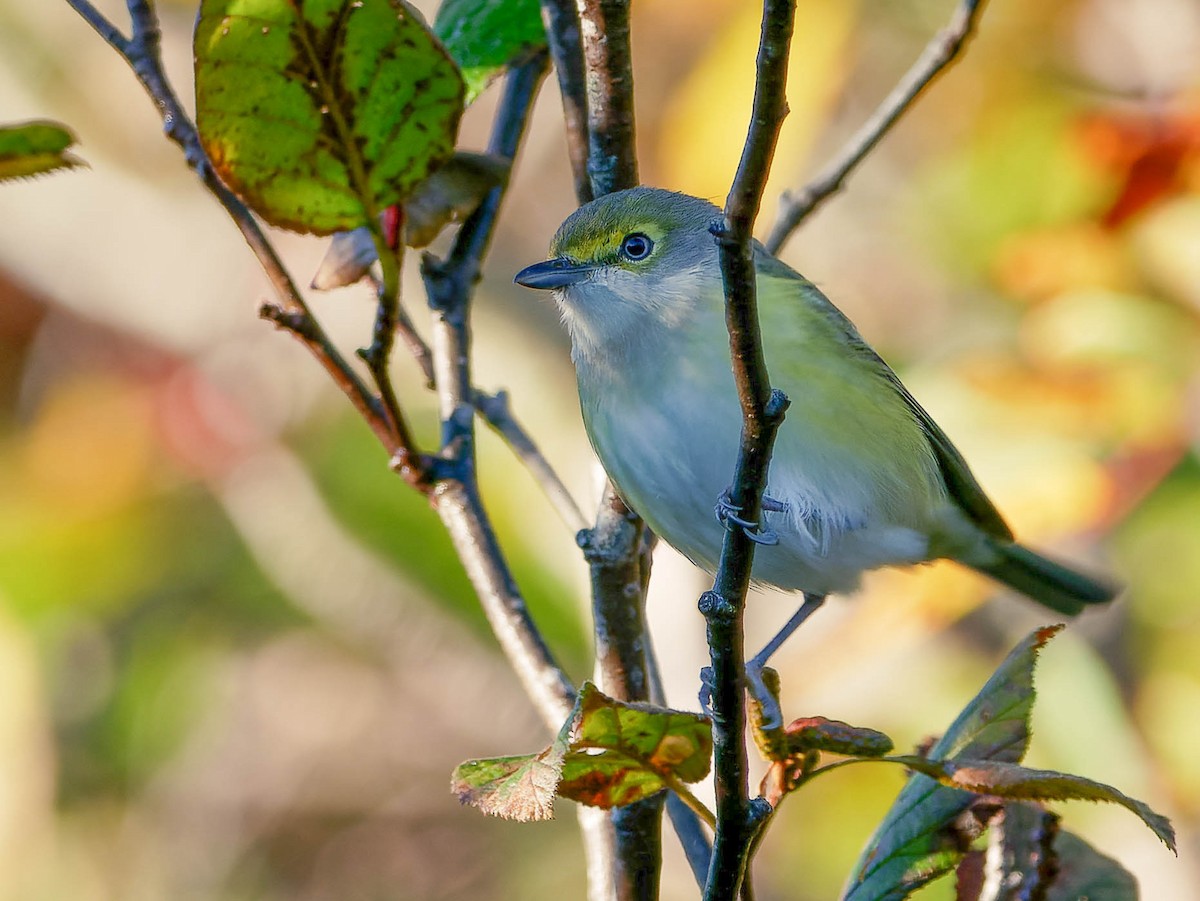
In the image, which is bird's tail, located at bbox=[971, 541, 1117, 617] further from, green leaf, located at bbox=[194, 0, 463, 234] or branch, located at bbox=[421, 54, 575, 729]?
green leaf, located at bbox=[194, 0, 463, 234]

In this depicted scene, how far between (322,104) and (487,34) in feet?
1.30

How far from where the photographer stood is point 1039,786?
3.79 ft

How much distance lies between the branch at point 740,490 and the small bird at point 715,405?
0.56 meters

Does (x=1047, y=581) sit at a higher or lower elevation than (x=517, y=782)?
higher

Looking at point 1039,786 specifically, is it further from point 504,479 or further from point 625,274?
point 504,479

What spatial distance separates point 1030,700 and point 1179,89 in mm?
2094

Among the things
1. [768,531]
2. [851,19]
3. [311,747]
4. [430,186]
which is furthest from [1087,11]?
[311,747]

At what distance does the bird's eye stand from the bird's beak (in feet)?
0.20

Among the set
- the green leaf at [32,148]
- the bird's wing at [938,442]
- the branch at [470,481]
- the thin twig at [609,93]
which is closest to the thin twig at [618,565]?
the thin twig at [609,93]

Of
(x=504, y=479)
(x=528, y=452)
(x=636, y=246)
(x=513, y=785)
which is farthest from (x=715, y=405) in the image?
(x=504, y=479)

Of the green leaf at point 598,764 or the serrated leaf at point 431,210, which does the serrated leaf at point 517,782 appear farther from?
the serrated leaf at point 431,210

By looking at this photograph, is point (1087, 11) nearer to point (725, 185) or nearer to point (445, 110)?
point (725, 185)

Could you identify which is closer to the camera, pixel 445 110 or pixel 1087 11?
pixel 445 110

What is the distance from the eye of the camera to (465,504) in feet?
5.57
